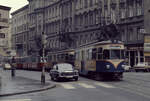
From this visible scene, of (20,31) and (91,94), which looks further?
(20,31)

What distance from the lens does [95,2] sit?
5628cm

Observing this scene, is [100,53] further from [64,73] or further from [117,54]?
[64,73]

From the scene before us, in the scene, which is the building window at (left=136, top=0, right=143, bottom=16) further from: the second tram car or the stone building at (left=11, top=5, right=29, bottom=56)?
the stone building at (left=11, top=5, right=29, bottom=56)

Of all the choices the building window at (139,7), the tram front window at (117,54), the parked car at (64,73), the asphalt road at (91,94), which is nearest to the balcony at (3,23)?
the parked car at (64,73)

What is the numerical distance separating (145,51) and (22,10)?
5652 centimetres

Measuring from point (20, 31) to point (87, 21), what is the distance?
138ft

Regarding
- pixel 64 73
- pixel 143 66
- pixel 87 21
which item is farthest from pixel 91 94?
pixel 87 21

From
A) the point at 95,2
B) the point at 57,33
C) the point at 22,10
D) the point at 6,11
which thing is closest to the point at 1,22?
the point at 6,11

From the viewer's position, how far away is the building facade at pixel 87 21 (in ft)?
154

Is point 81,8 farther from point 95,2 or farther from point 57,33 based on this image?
point 57,33

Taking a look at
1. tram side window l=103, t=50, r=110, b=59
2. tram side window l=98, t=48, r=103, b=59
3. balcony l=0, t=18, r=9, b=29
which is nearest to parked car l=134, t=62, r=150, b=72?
tram side window l=98, t=48, r=103, b=59

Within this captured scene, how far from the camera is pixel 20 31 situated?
9619 cm

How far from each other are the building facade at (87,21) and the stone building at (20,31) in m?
5.15

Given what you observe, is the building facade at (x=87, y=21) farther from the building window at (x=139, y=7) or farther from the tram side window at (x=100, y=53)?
the tram side window at (x=100, y=53)
